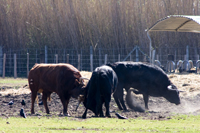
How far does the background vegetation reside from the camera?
24953 millimetres

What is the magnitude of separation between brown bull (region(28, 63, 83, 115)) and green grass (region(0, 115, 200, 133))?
150 cm

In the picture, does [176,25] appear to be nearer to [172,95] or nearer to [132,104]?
[172,95]

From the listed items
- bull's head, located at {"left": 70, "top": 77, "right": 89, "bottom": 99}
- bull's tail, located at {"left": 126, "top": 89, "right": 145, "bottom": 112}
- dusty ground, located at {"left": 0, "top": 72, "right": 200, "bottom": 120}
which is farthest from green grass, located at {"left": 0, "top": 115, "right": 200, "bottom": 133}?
bull's tail, located at {"left": 126, "top": 89, "right": 145, "bottom": 112}

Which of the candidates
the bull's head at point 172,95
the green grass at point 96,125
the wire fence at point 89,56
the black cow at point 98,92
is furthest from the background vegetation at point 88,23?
the green grass at point 96,125

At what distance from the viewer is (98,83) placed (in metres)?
9.71

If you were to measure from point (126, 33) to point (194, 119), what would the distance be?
16.3 m

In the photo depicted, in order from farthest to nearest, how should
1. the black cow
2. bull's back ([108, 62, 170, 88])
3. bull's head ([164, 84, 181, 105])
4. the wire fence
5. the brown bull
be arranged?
the wire fence, bull's head ([164, 84, 181, 105]), bull's back ([108, 62, 170, 88]), the brown bull, the black cow

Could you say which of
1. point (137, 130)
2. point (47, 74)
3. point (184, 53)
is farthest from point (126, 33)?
point (137, 130)

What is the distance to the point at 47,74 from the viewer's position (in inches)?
435

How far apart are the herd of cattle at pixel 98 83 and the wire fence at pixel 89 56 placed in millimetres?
10077

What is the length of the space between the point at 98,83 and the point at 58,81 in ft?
4.73

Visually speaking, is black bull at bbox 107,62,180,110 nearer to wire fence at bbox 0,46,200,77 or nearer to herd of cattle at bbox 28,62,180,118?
herd of cattle at bbox 28,62,180,118

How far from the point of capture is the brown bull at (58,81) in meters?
10.4

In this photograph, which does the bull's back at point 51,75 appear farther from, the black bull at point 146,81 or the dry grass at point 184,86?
the dry grass at point 184,86
